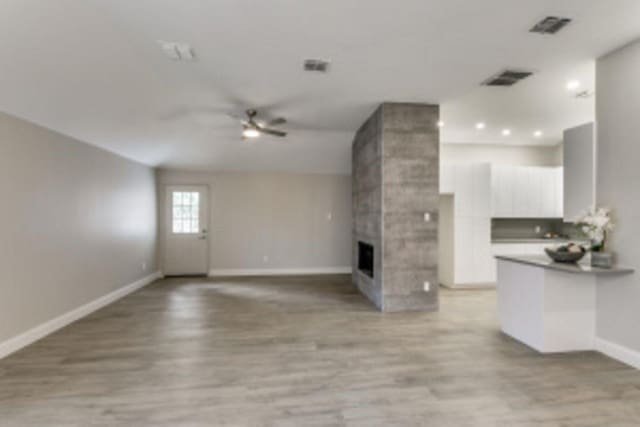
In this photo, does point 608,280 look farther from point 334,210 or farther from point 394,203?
point 334,210

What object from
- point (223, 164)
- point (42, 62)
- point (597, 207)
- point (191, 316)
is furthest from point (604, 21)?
point (223, 164)

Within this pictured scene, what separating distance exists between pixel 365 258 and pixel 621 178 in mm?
3586

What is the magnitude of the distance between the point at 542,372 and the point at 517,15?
Answer: 3100 millimetres

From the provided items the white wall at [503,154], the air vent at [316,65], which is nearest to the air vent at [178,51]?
the air vent at [316,65]

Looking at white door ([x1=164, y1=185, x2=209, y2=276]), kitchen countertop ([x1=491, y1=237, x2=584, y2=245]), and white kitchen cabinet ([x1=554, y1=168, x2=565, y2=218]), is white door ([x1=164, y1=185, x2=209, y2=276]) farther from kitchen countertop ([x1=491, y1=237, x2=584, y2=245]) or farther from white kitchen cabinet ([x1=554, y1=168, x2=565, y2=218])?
white kitchen cabinet ([x1=554, y1=168, x2=565, y2=218])

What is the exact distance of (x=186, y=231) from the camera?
7469 millimetres

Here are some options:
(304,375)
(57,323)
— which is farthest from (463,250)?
(57,323)

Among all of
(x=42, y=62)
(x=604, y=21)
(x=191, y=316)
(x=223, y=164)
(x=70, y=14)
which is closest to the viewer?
(x=70, y=14)

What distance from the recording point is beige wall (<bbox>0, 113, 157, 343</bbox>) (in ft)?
10.9

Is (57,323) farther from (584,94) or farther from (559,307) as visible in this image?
(584,94)

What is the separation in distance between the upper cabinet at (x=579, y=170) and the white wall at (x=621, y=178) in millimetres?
90

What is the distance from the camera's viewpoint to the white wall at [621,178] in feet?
9.98

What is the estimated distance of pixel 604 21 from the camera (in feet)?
8.95

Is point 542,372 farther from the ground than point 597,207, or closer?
closer
